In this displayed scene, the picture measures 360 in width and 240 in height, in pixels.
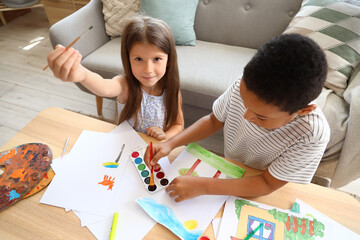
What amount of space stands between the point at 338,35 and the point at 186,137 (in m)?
1.16

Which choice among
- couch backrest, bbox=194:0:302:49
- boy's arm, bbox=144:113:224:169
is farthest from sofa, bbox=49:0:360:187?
boy's arm, bbox=144:113:224:169

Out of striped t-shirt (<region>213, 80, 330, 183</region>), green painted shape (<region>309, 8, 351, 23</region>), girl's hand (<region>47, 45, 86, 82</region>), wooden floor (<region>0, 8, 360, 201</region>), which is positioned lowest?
wooden floor (<region>0, 8, 360, 201</region>)

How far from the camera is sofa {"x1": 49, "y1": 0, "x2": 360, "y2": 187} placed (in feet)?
4.25

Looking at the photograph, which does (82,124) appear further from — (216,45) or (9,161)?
(216,45)

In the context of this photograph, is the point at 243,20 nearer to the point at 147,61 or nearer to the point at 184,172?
the point at 147,61

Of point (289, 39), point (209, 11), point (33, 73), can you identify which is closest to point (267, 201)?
point (289, 39)

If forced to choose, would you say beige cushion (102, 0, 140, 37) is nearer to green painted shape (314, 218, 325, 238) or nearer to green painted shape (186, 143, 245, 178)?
green painted shape (186, 143, 245, 178)

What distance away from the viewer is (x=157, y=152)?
791 millimetres

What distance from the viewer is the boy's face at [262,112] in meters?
0.55

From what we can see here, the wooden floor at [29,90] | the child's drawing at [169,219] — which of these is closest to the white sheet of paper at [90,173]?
the child's drawing at [169,219]

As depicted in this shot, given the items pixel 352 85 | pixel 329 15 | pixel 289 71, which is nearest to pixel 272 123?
pixel 289 71

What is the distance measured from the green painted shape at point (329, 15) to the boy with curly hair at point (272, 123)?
1.02 metres

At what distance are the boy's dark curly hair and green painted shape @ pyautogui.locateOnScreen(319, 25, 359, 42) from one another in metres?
1.10

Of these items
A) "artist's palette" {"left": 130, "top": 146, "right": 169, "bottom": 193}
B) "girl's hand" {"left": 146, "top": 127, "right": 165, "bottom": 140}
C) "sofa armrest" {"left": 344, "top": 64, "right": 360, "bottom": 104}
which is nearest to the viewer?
"artist's palette" {"left": 130, "top": 146, "right": 169, "bottom": 193}
